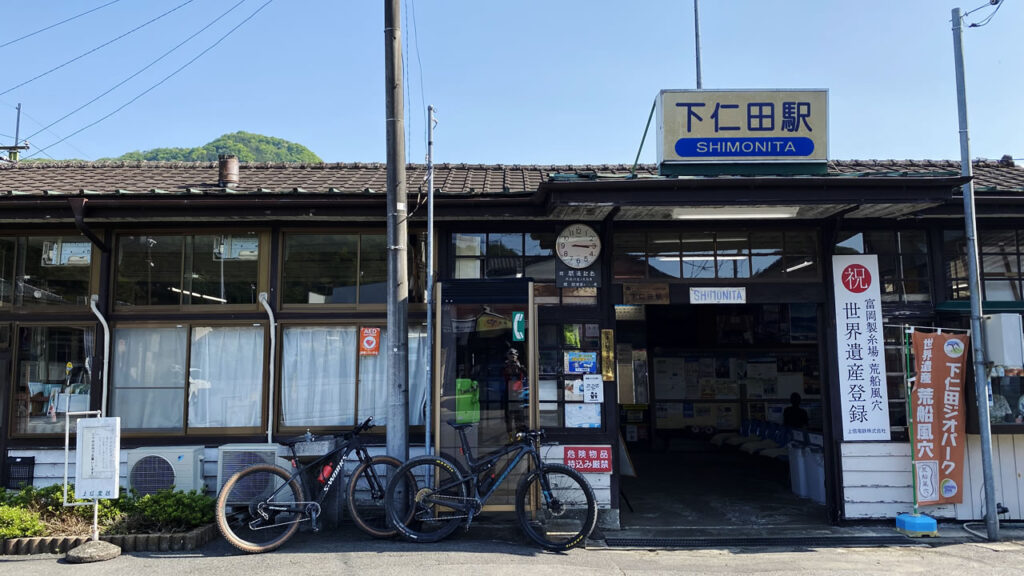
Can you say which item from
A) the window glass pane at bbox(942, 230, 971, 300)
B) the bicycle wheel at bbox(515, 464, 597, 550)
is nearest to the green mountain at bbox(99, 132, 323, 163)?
the bicycle wheel at bbox(515, 464, 597, 550)

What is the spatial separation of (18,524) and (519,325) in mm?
5432

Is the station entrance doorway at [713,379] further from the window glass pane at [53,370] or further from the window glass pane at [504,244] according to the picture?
the window glass pane at [53,370]

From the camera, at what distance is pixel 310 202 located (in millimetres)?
7711

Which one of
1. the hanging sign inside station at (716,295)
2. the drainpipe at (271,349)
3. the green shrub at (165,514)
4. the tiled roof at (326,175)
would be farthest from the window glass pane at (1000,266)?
the green shrub at (165,514)

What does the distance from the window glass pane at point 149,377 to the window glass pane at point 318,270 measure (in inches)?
57.9

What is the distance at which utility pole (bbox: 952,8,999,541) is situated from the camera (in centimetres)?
731

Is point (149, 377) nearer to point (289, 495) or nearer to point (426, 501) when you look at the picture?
point (289, 495)

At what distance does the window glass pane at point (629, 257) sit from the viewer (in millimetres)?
8195

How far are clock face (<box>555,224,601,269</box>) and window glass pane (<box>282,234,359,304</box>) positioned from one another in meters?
2.55

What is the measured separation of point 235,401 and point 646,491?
232 inches

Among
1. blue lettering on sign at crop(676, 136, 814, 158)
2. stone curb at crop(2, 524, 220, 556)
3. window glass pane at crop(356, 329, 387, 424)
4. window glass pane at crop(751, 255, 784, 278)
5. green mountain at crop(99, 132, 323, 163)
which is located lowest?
stone curb at crop(2, 524, 220, 556)

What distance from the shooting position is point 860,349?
8047mm

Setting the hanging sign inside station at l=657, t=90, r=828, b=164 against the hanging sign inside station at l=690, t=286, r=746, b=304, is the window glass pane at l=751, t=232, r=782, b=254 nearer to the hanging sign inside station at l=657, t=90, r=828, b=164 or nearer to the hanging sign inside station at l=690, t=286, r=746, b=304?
the hanging sign inside station at l=690, t=286, r=746, b=304

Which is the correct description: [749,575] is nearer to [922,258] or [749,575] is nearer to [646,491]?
[646,491]
